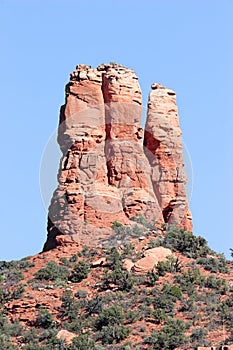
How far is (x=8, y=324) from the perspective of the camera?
72250 millimetres

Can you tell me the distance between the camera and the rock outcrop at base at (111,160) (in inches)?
3083

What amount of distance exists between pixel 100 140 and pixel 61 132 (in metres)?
2.06

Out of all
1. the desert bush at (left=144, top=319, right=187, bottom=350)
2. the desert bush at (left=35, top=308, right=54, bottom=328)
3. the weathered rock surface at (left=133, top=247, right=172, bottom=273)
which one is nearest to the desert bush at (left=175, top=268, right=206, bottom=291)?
the weathered rock surface at (left=133, top=247, right=172, bottom=273)

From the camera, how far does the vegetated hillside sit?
229 feet

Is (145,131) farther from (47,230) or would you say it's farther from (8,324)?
(8,324)

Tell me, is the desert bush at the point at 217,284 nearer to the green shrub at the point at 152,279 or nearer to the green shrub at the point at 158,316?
the green shrub at the point at 152,279

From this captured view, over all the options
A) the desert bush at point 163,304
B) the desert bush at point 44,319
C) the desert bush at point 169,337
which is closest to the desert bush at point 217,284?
the desert bush at point 163,304

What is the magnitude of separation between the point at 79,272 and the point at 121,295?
283 cm

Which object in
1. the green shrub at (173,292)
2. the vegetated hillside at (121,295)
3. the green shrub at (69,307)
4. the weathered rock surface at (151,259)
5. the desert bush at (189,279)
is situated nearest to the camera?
the vegetated hillside at (121,295)

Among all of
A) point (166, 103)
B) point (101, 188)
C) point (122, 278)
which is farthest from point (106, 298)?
point (166, 103)

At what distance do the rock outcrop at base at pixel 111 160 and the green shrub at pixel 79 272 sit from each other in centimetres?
249

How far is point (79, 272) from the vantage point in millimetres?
75562

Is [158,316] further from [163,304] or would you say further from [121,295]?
[121,295]

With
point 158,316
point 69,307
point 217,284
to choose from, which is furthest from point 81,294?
point 217,284
